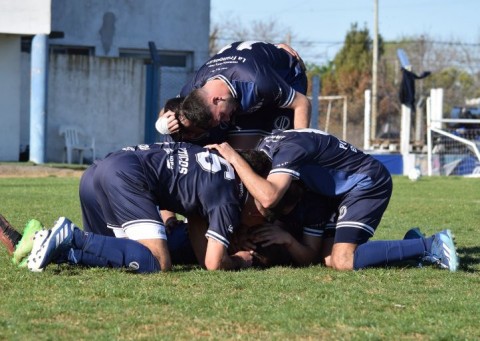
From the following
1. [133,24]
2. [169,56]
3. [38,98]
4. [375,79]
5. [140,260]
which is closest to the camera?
[140,260]

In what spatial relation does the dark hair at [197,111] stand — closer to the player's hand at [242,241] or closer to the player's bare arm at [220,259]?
the player's hand at [242,241]

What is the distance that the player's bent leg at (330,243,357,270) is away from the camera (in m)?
6.78

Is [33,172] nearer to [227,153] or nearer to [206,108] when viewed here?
[206,108]

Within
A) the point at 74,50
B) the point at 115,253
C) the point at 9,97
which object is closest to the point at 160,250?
the point at 115,253

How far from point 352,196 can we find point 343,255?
419mm

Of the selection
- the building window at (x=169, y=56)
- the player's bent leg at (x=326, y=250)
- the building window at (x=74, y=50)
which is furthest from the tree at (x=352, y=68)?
the player's bent leg at (x=326, y=250)

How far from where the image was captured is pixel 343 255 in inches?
268

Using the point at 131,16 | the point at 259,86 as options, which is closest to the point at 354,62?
the point at 131,16

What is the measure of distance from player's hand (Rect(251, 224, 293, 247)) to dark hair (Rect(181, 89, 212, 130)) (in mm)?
851

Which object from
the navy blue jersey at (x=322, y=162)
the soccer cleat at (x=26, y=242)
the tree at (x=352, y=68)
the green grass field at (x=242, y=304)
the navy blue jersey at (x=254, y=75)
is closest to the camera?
the green grass field at (x=242, y=304)

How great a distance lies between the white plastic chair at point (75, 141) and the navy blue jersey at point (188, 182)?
58.7ft

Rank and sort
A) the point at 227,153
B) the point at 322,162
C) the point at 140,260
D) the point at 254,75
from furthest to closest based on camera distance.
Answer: the point at 254,75 < the point at 322,162 < the point at 227,153 < the point at 140,260

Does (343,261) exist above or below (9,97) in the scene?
below

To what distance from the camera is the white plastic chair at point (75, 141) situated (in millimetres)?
24219
